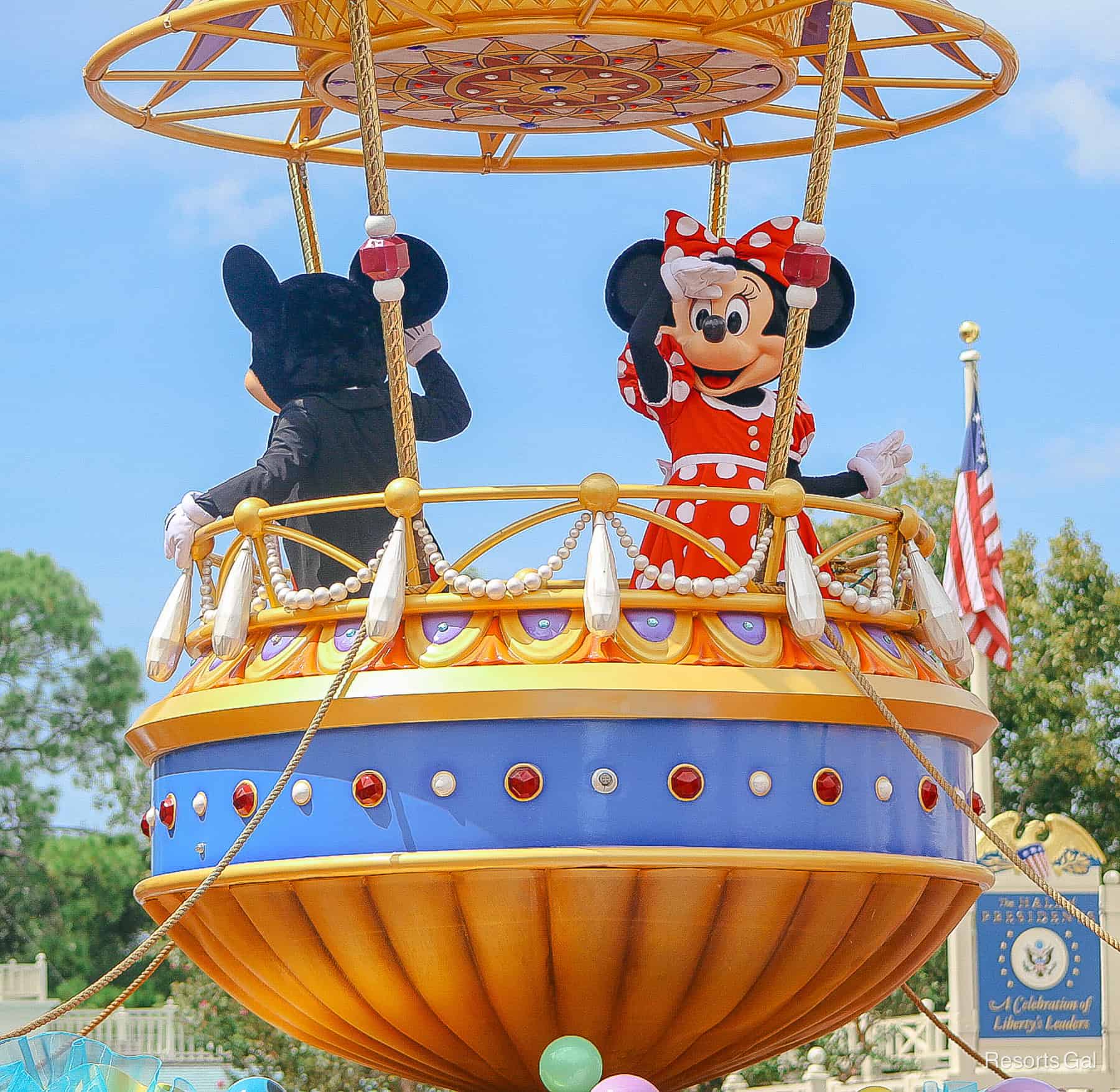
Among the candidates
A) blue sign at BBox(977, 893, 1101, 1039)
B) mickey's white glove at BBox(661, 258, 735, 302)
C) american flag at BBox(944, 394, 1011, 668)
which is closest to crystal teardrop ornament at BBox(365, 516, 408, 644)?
mickey's white glove at BBox(661, 258, 735, 302)

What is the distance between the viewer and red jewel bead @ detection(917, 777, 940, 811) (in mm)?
7121

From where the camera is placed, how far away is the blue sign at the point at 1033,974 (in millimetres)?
23469

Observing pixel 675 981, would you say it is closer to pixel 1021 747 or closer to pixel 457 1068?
pixel 457 1068

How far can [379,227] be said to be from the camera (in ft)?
22.8

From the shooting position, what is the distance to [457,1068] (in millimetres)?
7277

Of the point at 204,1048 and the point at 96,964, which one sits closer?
the point at 204,1048

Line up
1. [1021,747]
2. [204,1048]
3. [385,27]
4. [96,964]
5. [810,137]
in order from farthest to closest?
[96,964] → [1021,747] → [204,1048] → [810,137] → [385,27]

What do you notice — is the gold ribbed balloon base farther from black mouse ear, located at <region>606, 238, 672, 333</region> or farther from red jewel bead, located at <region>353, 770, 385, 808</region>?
black mouse ear, located at <region>606, 238, 672, 333</region>

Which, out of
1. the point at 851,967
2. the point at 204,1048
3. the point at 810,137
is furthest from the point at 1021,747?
the point at 851,967

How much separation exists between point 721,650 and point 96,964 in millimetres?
32083

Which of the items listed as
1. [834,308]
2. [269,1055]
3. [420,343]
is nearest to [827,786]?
[834,308]

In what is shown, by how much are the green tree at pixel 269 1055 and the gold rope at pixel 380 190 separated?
1574 cm

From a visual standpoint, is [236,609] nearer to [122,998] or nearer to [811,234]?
[122,998]

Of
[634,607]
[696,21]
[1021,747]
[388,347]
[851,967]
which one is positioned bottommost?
[851,967]
